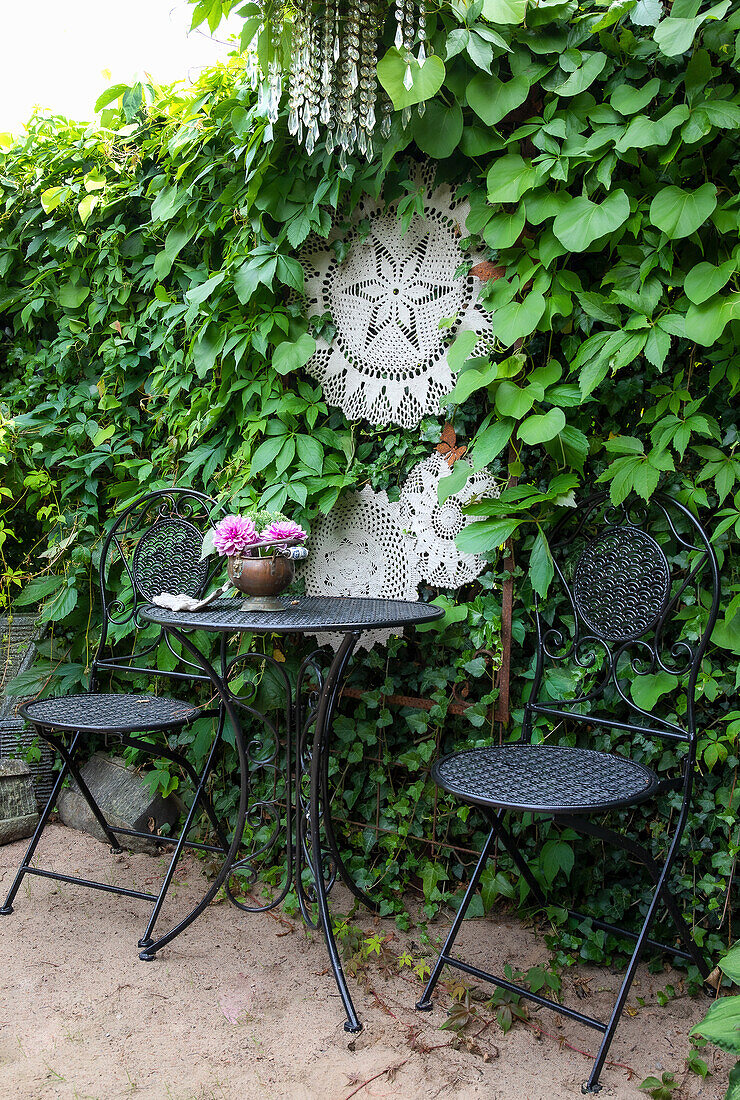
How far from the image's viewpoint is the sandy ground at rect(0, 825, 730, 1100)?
1635mm

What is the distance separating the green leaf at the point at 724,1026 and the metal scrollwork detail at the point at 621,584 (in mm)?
896

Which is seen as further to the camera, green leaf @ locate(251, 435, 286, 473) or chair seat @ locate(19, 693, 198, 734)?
green leaf @ locate(251, 435, 286, 473)

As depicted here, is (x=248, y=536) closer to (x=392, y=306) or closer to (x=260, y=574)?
(x=260, y=574)

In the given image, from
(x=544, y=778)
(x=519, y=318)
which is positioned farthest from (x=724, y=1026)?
(x=519, y=318)

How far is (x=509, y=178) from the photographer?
2.01m

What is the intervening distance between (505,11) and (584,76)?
0.23 m

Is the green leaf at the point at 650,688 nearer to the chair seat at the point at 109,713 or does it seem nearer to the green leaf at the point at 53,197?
the chair seat at the point at 109,713

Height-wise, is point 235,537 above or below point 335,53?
below

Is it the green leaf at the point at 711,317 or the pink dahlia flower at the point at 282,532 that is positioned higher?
the green leaf at the point at 711,317

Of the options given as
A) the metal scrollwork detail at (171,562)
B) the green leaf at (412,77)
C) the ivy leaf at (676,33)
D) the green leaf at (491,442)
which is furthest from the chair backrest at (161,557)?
the ivy leaf at (676,33)

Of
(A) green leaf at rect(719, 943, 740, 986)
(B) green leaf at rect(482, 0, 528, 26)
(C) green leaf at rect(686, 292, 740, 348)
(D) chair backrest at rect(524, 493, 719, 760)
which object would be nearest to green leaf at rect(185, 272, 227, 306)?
(B) green leaf at rect(482, 0, 528, 26)

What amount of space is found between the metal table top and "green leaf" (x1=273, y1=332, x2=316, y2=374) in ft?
2.29

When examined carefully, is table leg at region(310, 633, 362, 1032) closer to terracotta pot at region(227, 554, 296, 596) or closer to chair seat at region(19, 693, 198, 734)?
terracotta pot at region(227, 554, 296, 596)

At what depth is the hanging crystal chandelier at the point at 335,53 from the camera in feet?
6.44
